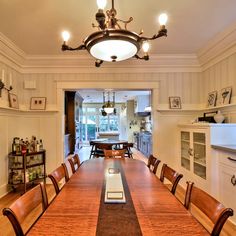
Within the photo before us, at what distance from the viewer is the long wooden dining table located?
1.05 metres

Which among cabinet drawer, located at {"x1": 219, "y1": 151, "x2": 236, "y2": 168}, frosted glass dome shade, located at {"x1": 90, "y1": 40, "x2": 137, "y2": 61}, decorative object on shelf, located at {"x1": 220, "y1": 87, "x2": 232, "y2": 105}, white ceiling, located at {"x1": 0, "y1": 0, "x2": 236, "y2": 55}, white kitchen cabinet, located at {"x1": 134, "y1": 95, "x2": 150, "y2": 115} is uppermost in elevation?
white ceiling, located at {"x1": 0, "y1": 0, "x2": 236, "y2": 55}

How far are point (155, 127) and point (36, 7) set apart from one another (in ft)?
9.65

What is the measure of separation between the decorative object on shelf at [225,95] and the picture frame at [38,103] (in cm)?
327

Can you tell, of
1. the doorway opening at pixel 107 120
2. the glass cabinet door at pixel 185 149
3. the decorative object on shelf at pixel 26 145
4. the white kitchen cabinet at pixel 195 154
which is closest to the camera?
the white kitchen cabinet at pixel 195 154

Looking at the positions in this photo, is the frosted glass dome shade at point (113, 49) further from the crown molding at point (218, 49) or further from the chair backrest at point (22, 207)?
the crown molding at point (218, 49)

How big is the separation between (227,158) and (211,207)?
5.67 ft

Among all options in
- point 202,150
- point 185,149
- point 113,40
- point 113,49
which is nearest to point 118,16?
point 113,49

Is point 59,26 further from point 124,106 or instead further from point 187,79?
point 124,106

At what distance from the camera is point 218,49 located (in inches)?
138

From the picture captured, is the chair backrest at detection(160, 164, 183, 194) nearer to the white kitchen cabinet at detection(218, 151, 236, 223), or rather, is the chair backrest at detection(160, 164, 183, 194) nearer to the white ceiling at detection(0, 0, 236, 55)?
the white kitchen cabinet at detection(218, 151, 236, 223)

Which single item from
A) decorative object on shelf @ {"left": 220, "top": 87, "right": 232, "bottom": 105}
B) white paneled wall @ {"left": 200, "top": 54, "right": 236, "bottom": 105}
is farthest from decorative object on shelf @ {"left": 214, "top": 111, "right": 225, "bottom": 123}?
white paneled wall @ {"left": 200, "top": 54, "right": 236, "bottom": 105}

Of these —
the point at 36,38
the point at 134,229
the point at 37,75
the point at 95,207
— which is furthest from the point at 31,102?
the point at 134,229

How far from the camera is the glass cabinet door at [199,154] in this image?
334cm

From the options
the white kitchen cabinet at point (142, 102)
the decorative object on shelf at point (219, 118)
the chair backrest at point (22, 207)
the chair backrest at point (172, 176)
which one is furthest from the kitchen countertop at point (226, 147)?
the white kitchen cabinet at point (142, 102)
